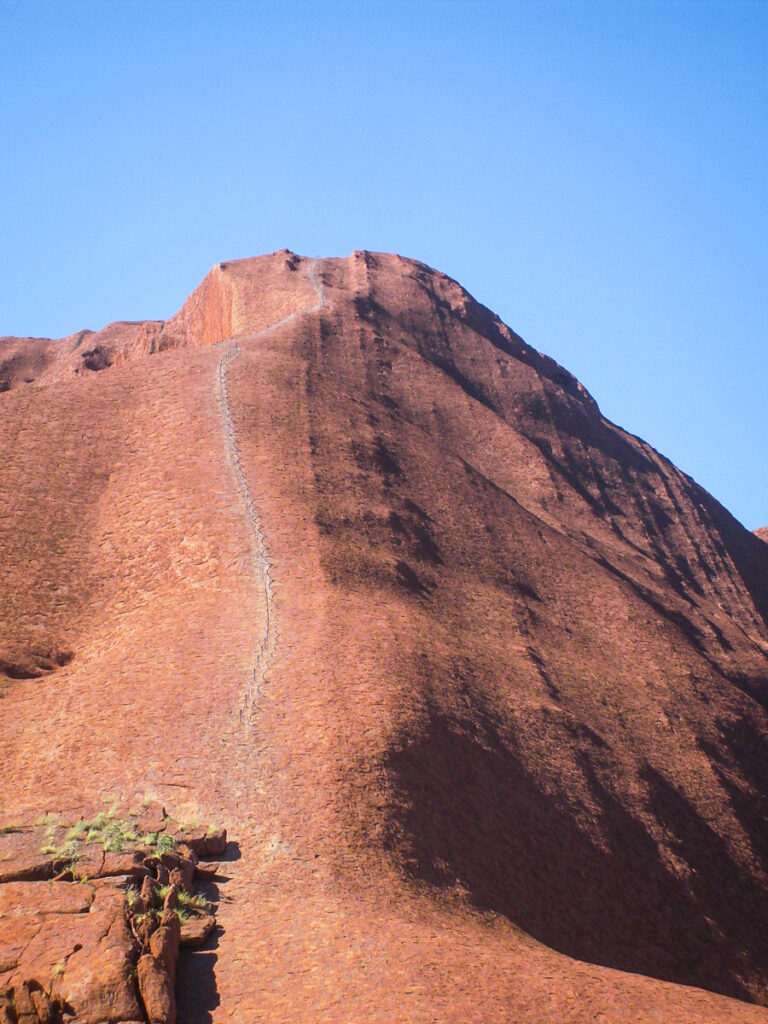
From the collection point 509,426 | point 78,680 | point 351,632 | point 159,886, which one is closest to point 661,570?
point 509,426

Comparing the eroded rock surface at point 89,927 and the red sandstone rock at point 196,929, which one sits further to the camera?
the red sandstone rock at point 196,929

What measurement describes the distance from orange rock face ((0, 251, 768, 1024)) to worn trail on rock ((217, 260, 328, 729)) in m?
0.08

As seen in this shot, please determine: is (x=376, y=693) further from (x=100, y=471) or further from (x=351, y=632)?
(x=100, y=471)

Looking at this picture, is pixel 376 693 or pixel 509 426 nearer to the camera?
pixel 376 693

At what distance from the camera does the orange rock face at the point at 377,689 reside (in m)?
10.9

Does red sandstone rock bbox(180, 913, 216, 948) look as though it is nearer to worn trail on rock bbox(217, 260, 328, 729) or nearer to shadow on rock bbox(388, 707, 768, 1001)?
shadow on rock bbox(388, 707, 768, 1001)

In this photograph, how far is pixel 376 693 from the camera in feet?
56.4

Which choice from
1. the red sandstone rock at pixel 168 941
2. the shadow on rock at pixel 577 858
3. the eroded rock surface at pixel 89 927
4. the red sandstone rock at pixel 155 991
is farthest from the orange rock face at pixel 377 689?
the red sandstone rock at pixel 155 991

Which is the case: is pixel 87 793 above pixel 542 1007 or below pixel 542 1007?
above

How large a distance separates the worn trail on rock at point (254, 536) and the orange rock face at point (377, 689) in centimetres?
8

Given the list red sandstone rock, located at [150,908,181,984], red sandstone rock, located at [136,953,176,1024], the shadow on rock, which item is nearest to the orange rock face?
the shadow on rock

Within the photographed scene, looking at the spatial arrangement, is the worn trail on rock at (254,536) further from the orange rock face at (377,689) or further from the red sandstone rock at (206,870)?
the red sandstone rock at (206,870)

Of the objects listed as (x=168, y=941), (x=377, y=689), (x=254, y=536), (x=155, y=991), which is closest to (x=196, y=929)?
(x=168, y=941)

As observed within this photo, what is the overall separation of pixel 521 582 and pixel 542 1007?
58.7ft
